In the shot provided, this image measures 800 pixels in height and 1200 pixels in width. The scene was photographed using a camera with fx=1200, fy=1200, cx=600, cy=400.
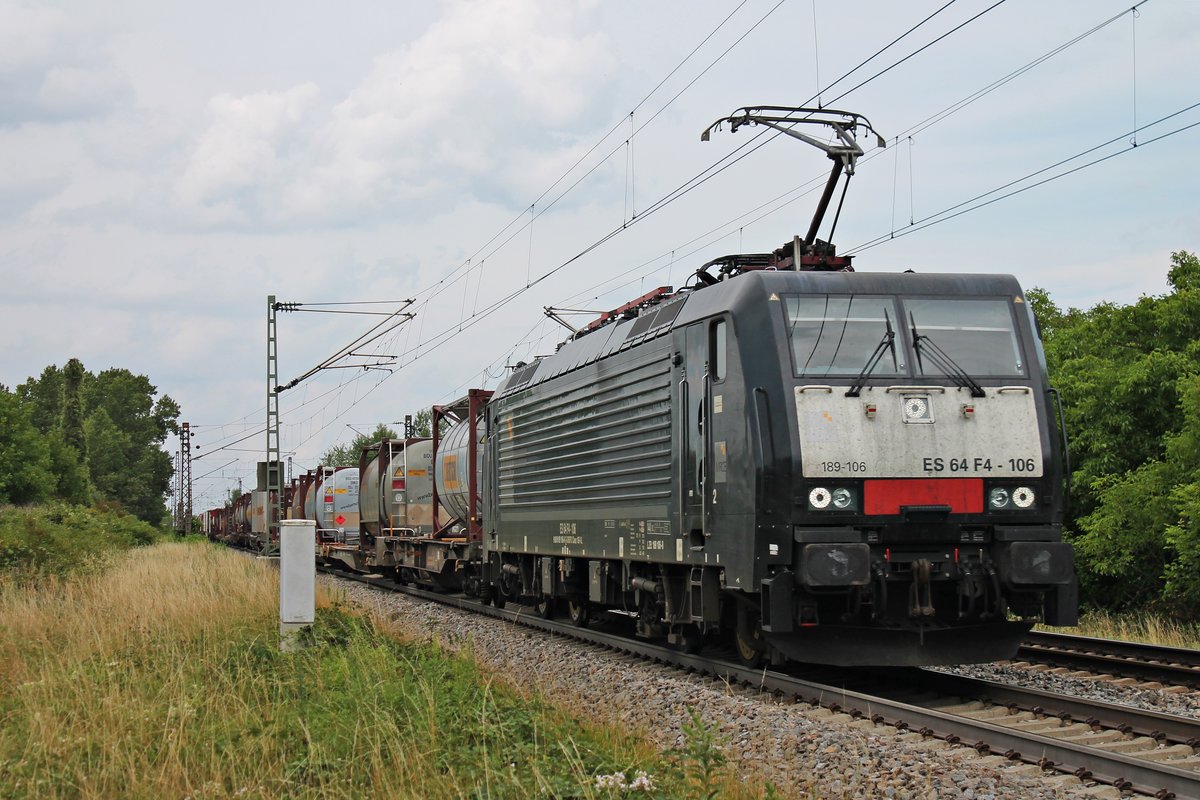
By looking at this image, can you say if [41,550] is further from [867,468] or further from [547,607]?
[867,468]

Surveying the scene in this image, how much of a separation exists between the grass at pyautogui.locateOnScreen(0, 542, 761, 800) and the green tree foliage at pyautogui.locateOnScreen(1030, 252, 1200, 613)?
448 inches

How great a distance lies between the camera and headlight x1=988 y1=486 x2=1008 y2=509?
32.2 feet

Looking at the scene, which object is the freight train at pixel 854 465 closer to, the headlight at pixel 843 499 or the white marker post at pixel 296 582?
the headlight at pixel 843 499

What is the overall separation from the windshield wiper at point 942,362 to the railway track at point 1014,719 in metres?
2.43

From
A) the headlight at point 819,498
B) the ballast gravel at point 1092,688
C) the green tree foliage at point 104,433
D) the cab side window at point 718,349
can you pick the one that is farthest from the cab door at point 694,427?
the green tree foliage at point 104,433

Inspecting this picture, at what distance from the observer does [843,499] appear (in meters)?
9.62

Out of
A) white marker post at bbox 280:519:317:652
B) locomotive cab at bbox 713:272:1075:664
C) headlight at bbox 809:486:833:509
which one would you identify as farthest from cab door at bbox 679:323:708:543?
white marker post at bbox 280:519:317:652

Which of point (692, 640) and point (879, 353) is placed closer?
point (879, 353)

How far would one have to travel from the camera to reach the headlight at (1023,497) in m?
9.86

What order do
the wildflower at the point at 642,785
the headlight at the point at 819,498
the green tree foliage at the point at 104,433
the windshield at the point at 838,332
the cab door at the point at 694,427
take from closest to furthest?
1. the wildflower at the point at 642,785
2. the headlight at the point at 819,498
3. the windshield at the point at 838,332
4. the cab door at the point at 694,427
5. the green tree foliage at the point at 104,433

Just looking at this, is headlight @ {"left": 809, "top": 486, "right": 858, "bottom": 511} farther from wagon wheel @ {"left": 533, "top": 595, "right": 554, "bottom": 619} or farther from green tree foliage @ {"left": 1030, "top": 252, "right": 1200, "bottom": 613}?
wagon wheel @ {"left": 533, "top": 595, "right": 554, "bottom": 619}

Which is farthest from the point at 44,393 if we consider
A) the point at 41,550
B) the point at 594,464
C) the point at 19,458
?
the point at 594,464

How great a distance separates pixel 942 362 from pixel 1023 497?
1.29m

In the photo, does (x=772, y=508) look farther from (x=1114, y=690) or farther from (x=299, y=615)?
(x=299, y=615)
